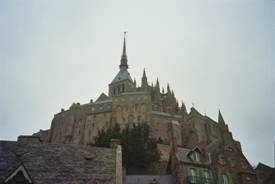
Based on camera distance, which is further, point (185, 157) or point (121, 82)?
point (121, 82)

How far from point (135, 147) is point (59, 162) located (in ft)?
62.3

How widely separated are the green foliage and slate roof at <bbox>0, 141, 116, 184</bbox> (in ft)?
53.2

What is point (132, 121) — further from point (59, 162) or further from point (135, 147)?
point (59, 162)

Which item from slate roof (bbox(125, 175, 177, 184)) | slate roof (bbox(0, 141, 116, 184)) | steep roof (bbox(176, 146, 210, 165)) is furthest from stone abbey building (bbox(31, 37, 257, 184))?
slate roof (bbox(0, 141, 116, 184))

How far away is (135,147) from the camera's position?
36125 millimetres

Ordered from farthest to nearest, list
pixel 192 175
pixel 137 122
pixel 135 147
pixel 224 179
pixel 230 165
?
pixel 137 122 → pixel 135 147 → pixel 230 165 → pixel 224 179 → pixel 192 175

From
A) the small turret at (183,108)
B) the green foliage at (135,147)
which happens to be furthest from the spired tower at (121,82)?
the green foliage at (135,147)

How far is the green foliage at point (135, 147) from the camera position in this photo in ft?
116

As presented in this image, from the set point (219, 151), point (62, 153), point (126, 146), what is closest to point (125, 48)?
point (126, 146)

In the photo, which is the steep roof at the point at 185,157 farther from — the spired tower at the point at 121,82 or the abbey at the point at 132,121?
the spired tower at the point at 121,82

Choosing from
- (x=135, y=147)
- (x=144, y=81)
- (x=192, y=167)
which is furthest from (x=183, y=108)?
(x=192, y=167)

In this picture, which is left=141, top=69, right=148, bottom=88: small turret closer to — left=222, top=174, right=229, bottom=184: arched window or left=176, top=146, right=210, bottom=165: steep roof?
left=176, top=146, right=210, bottom=165: steep roof

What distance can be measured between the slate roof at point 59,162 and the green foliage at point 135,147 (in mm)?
16204

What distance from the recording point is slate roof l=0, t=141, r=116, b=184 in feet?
54.7
